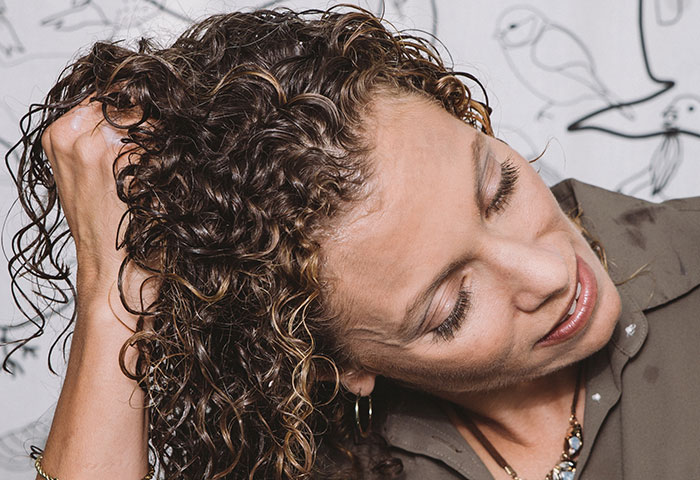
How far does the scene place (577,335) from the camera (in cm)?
91

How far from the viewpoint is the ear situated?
3.25ft

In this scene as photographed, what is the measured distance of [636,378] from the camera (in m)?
1.02

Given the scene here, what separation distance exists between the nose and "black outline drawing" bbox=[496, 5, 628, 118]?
736 mm

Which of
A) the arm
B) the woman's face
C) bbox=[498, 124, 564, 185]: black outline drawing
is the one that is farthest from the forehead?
bbox=[498, 124, 564, 185]: black outline drawing

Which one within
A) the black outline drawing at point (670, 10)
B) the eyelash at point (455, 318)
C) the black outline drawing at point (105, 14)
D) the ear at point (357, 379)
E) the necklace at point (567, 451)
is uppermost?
the black outline drawing at point (105, 14)

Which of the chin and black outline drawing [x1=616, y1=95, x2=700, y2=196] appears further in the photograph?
black outline drawing [x1=616, y1=95, x2=700, y2=196]

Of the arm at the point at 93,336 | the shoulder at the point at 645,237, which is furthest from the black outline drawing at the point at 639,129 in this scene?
the arm at the point at 93,336

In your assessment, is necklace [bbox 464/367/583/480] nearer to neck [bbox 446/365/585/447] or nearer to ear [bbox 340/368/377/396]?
neck [bbox 446/365/585/447]

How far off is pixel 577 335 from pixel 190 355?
1.51 ft

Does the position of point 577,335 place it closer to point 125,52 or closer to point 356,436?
point 356,436

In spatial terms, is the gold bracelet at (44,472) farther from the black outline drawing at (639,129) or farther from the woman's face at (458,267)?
the black outline drawing at (639,129)

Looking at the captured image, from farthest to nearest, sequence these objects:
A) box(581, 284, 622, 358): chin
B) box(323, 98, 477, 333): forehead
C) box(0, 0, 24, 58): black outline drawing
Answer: box(0, 0, 24, 58): black outline drawing, box(581, 284, 622, 358): chin, box(323, 98, 477, 333): forehead

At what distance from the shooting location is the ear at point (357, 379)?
39.0 inches

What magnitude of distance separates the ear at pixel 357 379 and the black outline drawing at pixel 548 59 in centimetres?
76
